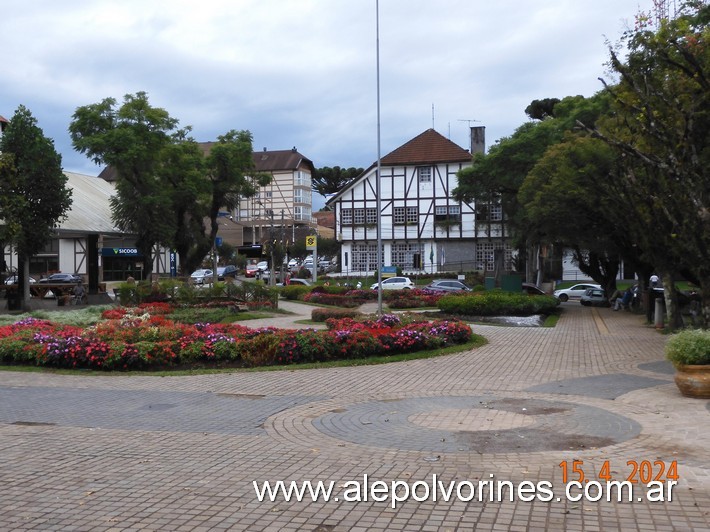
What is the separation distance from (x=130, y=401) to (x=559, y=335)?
45.8ft

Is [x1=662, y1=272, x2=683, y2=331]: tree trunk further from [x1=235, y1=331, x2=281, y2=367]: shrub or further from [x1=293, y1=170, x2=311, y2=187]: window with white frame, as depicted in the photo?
[x1=293, y1=170, x2=311, y2=187]: window with white frame

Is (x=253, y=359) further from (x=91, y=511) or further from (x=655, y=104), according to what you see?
(x=655, y=104)

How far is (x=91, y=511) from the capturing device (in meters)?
5.72

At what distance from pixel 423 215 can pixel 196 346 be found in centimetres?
4552

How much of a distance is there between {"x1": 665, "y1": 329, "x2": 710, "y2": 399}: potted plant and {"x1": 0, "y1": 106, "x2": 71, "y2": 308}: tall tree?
27041 mm

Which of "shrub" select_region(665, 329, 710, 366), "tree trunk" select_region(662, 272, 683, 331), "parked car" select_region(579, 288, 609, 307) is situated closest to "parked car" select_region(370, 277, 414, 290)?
"parked car" select_region(579, 288, 609, 307)

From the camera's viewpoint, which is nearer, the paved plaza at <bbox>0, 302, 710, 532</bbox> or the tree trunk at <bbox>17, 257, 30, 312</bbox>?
the paved plaza at <bbox>0, 302, 710, 532</bbox>

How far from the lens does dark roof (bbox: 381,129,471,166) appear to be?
2308 inches

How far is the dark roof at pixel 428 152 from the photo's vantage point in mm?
58625

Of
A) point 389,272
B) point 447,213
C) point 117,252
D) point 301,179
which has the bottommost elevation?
point 389,272

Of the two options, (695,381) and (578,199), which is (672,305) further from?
(695,381)

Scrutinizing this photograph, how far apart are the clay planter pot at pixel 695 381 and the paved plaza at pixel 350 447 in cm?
24

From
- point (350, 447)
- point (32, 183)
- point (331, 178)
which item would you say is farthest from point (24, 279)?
point (331, 178)

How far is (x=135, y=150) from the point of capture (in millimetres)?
37281
